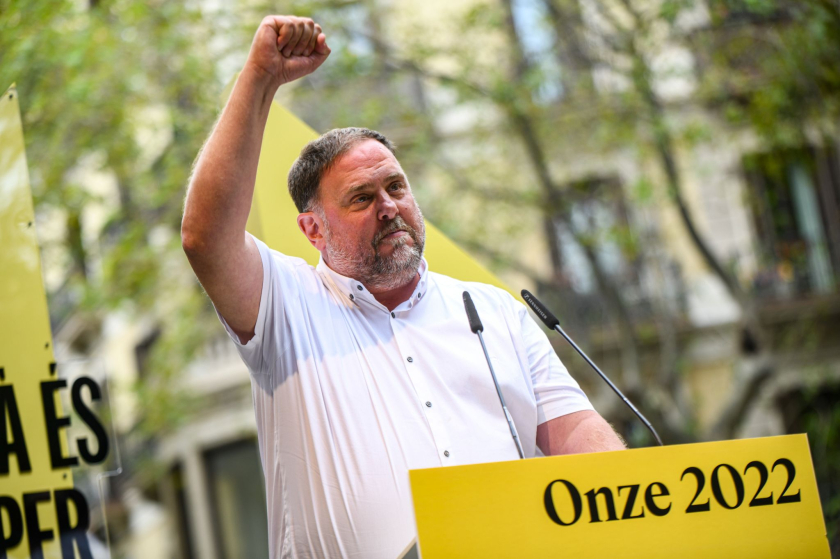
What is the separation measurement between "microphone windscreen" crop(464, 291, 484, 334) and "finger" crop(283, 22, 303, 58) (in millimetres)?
710

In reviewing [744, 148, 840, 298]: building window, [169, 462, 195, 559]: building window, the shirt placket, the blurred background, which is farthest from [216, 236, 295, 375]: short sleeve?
[169, 462, 195, 559]: building window

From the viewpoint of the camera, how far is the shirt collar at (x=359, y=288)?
225cm

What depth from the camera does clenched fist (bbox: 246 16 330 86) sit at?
1954 mm

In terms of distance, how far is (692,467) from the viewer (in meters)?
1.75

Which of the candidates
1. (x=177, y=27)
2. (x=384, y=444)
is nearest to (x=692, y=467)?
(x=384, y=444)

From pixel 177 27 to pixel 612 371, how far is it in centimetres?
763

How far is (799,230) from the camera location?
44.2 ft

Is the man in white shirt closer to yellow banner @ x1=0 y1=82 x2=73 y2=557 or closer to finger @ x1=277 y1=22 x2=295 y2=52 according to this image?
finger @ x1=277 y1=22 x2=295 y2=52

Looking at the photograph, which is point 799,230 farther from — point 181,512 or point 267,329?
point 267,329

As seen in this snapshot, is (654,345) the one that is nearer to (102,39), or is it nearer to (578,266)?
(578,266)

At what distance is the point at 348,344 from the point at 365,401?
0.50ft

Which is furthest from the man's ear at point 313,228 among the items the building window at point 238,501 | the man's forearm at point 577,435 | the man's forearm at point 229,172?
→ the building window at point 238,501

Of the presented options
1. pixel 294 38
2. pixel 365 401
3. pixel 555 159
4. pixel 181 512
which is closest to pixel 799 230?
pixel 555 159

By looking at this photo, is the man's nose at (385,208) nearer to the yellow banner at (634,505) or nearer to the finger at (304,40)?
the finger at (304,40)
